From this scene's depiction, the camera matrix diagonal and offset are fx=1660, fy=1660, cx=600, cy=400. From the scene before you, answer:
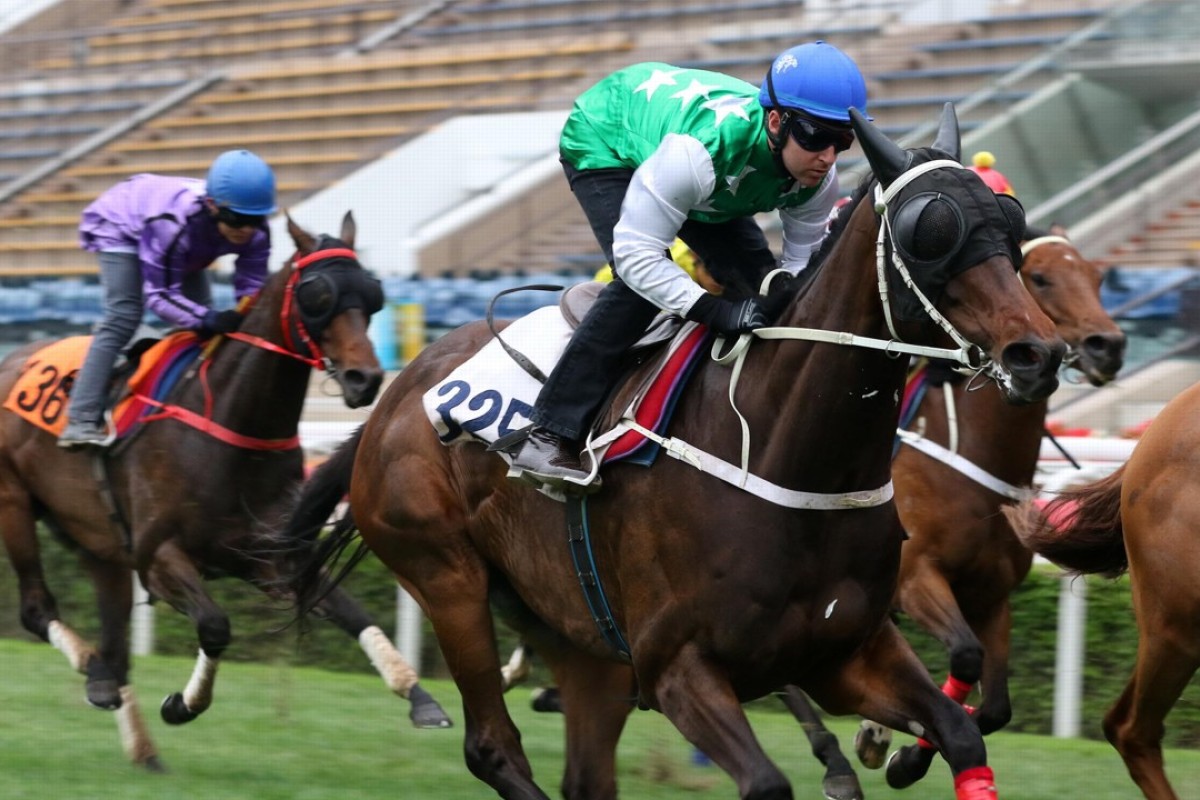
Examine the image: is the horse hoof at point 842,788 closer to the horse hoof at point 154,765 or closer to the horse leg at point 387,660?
the horse leg at point 387,660

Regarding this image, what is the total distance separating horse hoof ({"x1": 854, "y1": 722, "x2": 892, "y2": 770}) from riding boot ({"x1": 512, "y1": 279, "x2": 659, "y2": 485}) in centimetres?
154

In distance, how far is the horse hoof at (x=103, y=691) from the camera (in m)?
5.23

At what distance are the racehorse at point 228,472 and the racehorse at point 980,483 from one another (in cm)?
157

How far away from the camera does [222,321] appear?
5.50 metres

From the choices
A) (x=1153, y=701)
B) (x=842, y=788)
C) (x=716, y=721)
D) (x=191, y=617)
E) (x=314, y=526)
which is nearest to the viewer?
(x=716, y=721)

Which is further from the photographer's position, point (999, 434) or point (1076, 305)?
point (1076, 305)

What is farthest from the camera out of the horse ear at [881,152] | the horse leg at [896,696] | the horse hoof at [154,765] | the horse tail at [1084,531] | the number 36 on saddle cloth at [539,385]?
the horse hoof at [154,765]

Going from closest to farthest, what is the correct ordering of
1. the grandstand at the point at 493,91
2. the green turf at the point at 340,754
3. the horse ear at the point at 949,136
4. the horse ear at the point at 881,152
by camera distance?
the horse ear at the point at 881,152, the horse ear at the point at 949,136, the green turf at the point at 340,754, the grandstand at the point at 493,91

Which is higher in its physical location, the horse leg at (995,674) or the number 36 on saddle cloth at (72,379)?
the number 36 on saddle cloth at (72,379)

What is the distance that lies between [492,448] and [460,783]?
1566 millimetres

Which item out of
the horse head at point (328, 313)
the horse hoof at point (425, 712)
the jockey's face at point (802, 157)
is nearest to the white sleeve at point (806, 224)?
the jockey's face at point (802, 157)

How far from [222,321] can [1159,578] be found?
308cm

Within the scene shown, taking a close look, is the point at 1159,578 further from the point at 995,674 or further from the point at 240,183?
the point at 240,183

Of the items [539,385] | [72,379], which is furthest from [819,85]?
[72,379]
